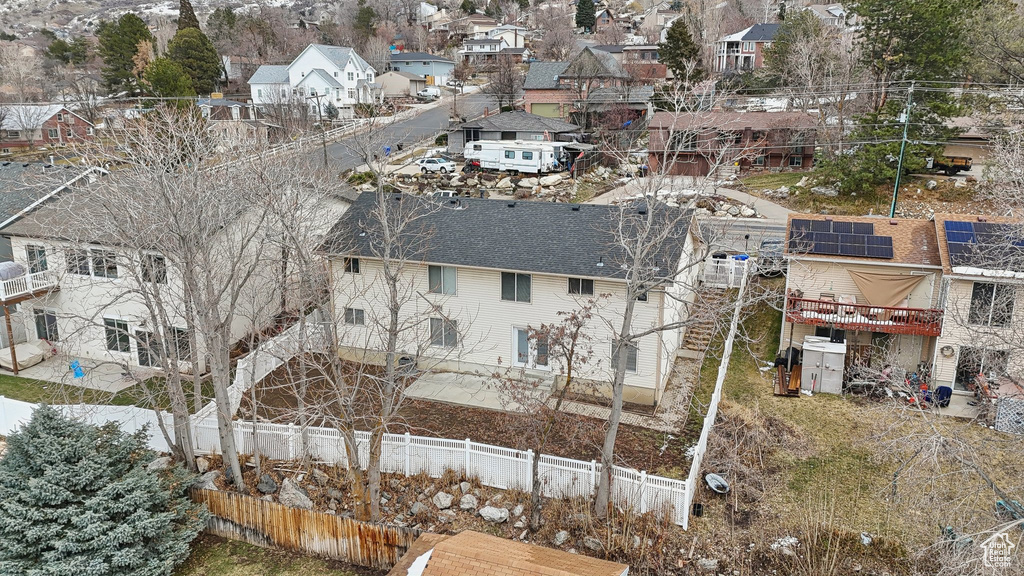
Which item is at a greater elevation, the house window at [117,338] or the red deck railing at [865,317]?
the red deck railing at [865,317]

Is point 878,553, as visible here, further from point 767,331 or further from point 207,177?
point 207,177

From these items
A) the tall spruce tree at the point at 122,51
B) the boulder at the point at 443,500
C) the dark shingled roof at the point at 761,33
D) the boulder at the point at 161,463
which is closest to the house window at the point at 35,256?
the boulder at the point at 161,463

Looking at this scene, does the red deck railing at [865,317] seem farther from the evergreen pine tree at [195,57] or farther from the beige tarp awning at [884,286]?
the evergreen pine tree at [195,57]

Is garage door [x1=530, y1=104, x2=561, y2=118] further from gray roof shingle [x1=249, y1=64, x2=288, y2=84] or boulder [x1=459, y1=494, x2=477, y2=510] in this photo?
boulder [x1=459, y1=494, x2=477, y2=510]

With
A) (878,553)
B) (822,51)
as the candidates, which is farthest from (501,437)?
(822,51)

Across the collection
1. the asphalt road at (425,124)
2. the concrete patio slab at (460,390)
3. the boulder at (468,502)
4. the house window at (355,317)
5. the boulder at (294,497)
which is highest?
the asphalt road at (425,124)

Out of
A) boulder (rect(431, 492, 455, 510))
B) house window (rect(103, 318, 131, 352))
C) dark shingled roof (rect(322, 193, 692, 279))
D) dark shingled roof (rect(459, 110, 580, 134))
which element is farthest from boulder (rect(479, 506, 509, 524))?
dark shingled roof (rect(459, 110, 580, 134))

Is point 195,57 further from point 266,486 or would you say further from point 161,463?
point 266,486
